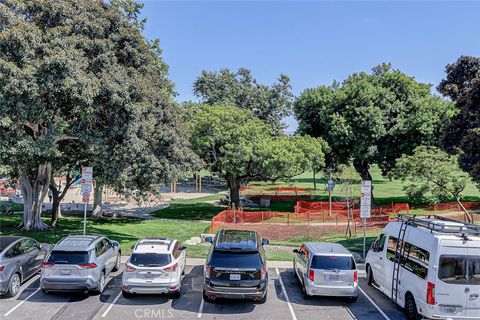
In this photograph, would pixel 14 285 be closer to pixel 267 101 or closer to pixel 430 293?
pixel 430 293

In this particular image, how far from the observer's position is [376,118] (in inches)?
1526

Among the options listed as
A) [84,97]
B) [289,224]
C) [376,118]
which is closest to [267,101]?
[376,118]

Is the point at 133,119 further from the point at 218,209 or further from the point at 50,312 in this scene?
the point at 218,209

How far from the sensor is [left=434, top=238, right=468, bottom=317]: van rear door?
10.4 m

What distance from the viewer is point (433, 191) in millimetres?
24094

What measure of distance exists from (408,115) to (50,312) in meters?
35.9

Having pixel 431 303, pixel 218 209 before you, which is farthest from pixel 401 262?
pixel 218 209

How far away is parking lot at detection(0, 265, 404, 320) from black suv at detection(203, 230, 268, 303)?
1.63 ft

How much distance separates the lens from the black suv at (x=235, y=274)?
38.3 ft

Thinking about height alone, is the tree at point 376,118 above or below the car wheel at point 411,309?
above

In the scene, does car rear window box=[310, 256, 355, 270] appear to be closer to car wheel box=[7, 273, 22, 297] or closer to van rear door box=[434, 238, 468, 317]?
van rear door box=[434, 238, 468, 317]

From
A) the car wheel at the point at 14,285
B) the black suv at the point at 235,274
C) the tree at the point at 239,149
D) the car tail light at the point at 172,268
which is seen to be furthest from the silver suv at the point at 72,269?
the tree at the point at 239,149

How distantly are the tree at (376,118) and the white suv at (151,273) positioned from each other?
2941 centimetres

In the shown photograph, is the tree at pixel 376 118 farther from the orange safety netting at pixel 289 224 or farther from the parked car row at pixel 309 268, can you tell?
the parked car row at pixel 309 268
